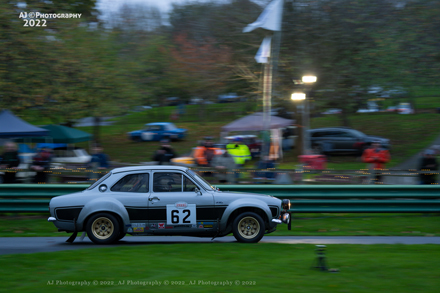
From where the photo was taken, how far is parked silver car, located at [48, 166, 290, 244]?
914cm

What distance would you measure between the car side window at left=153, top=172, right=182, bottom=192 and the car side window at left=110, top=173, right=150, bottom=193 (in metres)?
0.17

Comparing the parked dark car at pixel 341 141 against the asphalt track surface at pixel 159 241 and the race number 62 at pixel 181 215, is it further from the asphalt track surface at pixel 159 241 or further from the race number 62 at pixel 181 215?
the race number 62 at pixel 181 215

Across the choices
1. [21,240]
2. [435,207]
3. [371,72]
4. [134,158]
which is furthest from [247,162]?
[21,240]

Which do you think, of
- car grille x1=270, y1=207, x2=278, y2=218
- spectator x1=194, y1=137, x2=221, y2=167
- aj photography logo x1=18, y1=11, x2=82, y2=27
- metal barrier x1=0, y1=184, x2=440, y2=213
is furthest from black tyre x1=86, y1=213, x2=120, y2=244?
aj photography logo x1=18, y1=11, x2=82, y2=27

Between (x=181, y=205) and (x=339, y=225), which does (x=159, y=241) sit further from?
(x=339, y=225)

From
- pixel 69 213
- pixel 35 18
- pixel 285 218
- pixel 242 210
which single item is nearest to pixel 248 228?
pixel 242 210

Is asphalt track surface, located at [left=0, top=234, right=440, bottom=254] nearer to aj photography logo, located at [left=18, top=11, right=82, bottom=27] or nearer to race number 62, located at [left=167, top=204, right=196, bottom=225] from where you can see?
race number 62, located at [left=167, top=204, right=196, bottom=225]

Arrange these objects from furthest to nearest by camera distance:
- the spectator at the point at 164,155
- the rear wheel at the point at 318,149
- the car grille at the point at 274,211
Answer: the rear wheel at the point at 318,149 → the spectator at the point at 164,155 → the car grille at the point at 274,211

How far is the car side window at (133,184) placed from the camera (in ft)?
30.7

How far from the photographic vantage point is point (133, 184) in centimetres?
940

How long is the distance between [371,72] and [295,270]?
20.3 metres

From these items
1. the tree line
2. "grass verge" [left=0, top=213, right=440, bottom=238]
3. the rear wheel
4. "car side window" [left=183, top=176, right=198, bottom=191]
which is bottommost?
"grass verge" [left=0, top=213, right=440, bottom=238]

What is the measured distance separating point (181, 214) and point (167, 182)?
0.65 m

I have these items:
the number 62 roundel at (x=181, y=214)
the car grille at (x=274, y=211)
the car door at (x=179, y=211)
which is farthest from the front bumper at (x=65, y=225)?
the car grille at (x=274, y=211)
